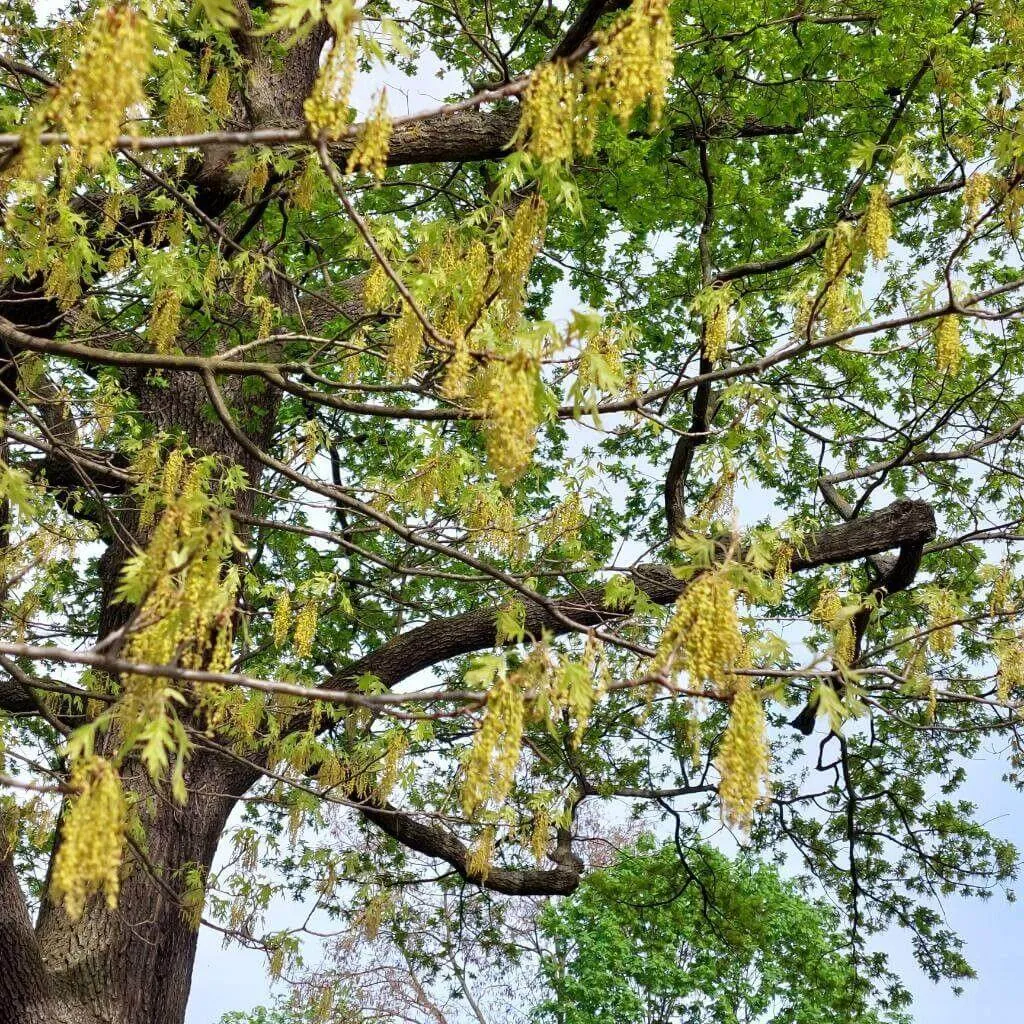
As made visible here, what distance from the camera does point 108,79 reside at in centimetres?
208

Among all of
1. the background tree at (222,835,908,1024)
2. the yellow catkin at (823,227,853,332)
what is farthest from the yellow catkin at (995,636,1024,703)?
the background tree at (222,835,908,1024)

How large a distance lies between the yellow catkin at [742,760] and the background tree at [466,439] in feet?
0.04

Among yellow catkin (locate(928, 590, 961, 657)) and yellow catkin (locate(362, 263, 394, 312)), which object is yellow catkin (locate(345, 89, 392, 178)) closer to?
yellow catkin (locate(362, 263, 394, 312))

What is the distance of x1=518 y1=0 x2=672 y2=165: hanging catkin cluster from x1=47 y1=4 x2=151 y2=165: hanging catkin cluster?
0.85 meters

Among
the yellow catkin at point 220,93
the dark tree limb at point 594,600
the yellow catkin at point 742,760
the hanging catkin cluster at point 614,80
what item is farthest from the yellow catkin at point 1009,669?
the yellow catkin at point 220,93

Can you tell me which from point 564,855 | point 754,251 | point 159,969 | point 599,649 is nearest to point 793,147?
point 754,251

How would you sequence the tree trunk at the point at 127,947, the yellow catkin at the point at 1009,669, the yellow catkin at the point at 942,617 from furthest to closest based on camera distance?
1. the tree trunk at the point at 127,947
2. the yellow catkin at the point at 942,617
3. the yellow catkin at the point at 1009,669

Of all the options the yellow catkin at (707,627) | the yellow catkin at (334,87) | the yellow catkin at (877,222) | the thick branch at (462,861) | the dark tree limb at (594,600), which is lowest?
the yellow catkin at (707,627)

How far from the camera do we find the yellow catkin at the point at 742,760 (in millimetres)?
2572

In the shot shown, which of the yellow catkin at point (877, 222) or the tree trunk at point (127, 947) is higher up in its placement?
the yellow catkin at point (877, 222)

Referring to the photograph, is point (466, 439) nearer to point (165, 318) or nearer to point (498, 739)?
point (165, 318)

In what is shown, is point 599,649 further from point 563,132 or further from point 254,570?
point 254,570

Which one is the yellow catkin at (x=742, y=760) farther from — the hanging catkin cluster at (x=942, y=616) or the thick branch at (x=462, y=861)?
the thick branch at (x=462, y=861)

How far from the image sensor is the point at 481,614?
6977 mm
